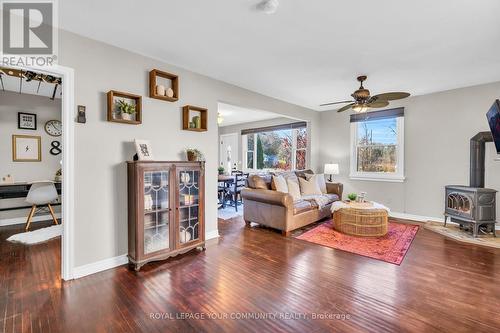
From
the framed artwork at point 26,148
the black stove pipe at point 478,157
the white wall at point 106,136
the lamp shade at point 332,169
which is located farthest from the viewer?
the lamp shade at point 332,169

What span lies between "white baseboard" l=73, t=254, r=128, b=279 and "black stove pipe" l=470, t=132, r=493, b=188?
5.42m

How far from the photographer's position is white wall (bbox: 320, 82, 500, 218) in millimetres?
4207

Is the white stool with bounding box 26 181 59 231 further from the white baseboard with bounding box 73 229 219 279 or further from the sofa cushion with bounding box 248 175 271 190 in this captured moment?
the sofa cushion with bounding box 248 175 271 190

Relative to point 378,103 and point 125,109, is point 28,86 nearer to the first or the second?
point 125,109

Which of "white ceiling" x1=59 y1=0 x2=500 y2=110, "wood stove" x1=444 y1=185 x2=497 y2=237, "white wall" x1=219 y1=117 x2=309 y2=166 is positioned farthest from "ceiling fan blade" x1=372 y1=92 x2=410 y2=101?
"white wall" x1=219 y1=117 x2=309 y2=166

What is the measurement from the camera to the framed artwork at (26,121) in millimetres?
4602

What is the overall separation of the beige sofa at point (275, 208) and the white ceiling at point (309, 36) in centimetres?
193

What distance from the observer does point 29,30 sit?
2.29 m

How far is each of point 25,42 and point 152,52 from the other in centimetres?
119

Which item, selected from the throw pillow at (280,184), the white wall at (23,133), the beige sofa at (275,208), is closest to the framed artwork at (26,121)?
the white wall at (23,133)

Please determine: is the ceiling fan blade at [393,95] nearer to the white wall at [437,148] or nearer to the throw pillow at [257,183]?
the white wall at [437,148]

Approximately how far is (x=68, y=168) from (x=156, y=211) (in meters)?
0.99

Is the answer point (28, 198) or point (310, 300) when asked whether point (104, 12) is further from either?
point (28, 198)

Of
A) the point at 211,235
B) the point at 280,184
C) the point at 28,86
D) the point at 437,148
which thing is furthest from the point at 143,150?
the point at 437,148
